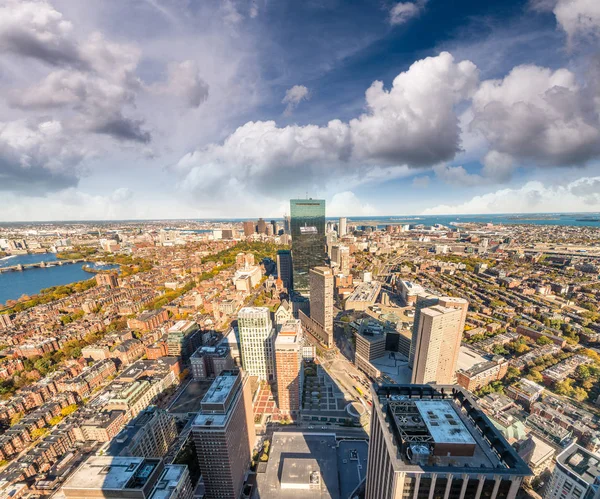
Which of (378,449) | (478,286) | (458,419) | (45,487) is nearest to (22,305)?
(45,487)

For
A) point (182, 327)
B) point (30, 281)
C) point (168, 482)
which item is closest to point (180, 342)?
point (182, 327)

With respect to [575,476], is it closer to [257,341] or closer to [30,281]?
[257,341]

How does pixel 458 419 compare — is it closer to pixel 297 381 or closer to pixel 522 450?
pixel 522 450

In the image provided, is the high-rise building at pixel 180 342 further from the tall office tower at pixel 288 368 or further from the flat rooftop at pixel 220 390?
the flat rooftop at pixel 220 390

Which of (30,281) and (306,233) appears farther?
(30,281)

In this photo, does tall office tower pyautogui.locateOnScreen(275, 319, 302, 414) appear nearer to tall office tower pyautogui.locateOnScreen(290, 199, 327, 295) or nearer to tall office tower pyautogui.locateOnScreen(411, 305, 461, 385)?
tall office tower pyautogui.locateOnScreen(411, 305, 461, 385)
